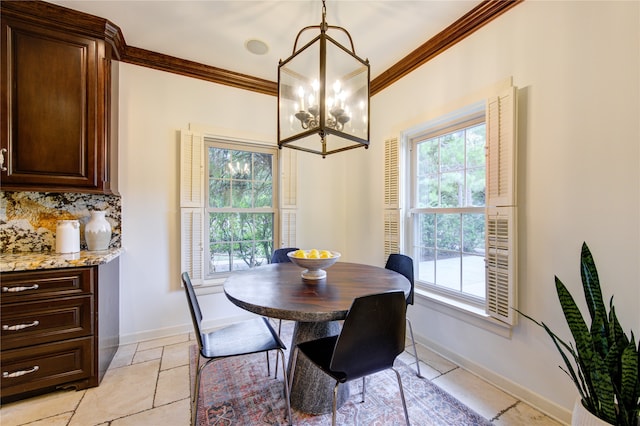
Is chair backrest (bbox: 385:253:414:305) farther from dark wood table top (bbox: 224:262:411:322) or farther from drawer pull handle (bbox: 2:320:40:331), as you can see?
drawer pull handle (bbox: 2:320:40:331)

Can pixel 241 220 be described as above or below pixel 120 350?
above

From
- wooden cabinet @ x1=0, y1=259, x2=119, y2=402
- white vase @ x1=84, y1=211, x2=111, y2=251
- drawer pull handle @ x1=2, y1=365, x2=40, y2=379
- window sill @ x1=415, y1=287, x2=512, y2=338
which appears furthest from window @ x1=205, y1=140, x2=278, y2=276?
window sill @ x1=415, y1=287, x2=512, y2=338

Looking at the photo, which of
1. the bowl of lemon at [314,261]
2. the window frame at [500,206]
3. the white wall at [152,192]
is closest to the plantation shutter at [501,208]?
the window frame at [500,206]

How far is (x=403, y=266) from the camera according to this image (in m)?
2.31

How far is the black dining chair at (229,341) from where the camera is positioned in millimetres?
1471

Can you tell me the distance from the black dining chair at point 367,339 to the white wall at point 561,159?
1082mm

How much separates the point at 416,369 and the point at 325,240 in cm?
187

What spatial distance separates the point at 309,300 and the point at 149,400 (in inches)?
55.4

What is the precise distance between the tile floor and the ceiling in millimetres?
2823

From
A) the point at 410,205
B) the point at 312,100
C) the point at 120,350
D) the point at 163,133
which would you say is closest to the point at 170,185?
the point at 163,133

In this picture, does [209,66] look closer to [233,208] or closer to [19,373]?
[233,208]

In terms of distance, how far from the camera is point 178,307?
110 inches

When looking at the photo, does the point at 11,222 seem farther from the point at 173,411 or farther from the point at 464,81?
the point at 464,81

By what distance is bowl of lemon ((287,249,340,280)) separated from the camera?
1736mm
